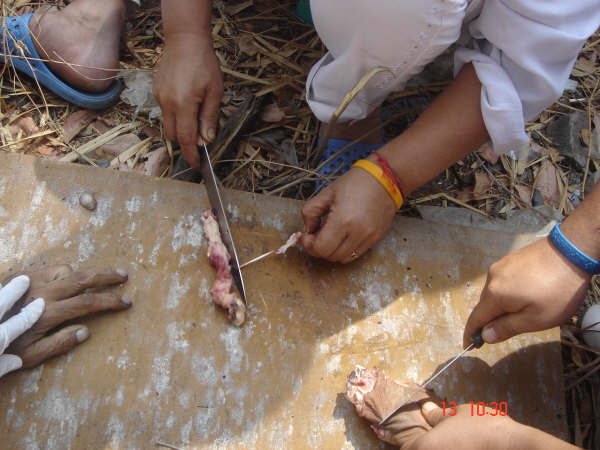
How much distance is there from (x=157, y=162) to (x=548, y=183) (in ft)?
6.78

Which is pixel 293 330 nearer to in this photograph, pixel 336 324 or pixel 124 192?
pixel 336 324

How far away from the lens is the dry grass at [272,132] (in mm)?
2080

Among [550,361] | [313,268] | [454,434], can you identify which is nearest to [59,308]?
[313,268]

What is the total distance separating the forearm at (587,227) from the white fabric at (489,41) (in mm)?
341

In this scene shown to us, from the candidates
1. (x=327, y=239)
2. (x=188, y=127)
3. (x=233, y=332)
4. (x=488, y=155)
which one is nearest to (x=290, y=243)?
(x=327, y=239)

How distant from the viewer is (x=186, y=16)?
65.7 inches

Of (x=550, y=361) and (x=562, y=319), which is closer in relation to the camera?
(x=562, y=319)

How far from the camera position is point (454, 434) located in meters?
1.35

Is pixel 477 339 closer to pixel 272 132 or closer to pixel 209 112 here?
pixel 209 112

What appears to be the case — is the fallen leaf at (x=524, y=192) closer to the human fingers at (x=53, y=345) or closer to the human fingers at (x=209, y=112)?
the human fingers at (x=209, y=112)

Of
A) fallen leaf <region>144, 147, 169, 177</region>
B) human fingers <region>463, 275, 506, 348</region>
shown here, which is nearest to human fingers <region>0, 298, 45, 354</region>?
fallen leaf <region>144, 147, 169, 177</region>

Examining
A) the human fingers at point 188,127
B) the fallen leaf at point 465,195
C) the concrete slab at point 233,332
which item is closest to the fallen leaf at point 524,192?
the fallen leaf at point 465,195

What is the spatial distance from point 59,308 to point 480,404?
4.96 ft

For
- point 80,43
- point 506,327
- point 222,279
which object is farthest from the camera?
point 80,43
